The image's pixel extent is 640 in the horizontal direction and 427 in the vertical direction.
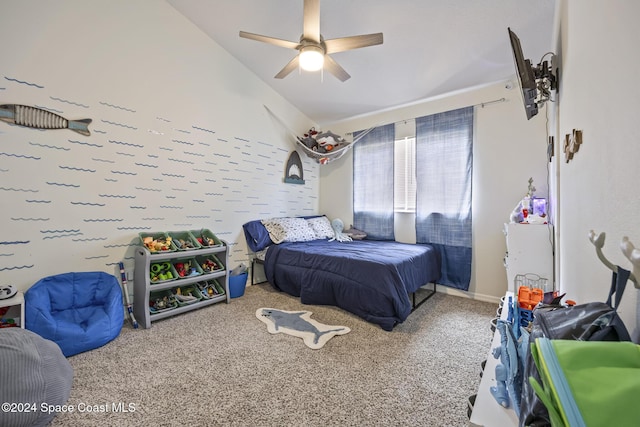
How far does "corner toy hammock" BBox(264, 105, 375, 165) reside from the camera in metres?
3.95

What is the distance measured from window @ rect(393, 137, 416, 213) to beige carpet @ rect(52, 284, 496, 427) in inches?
66.2

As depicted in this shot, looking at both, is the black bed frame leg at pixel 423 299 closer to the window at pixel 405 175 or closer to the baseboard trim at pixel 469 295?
the baseboard trim at pixel 469 295

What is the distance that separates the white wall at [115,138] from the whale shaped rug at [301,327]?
1.14 meters

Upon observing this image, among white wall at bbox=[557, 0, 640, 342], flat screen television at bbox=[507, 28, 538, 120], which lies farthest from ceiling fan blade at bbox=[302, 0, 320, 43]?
white wall at bbox=[557, 0, 640, 342]

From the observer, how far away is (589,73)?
860mm

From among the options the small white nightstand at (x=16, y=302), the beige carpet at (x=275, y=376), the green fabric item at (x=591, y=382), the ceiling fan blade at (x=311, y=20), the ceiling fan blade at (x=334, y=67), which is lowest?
the beige carpet at (x=275, y=376)

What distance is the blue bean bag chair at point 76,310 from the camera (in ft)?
6.08

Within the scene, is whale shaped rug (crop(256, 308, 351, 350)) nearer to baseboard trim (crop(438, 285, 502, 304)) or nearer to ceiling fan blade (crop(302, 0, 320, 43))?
baseboard trim (crop(438, 285, 502, 304))

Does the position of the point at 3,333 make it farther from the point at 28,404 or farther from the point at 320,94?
the point at 320,94

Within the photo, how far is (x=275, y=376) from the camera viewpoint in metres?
1.70

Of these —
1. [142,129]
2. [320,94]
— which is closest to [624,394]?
[142,129]

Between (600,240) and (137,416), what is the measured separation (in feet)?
6.58

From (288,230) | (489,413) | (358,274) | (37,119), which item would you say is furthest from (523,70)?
(37,119)

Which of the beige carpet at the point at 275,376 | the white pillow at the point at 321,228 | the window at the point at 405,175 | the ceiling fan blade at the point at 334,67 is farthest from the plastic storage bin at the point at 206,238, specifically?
the window at the point at 405,175
